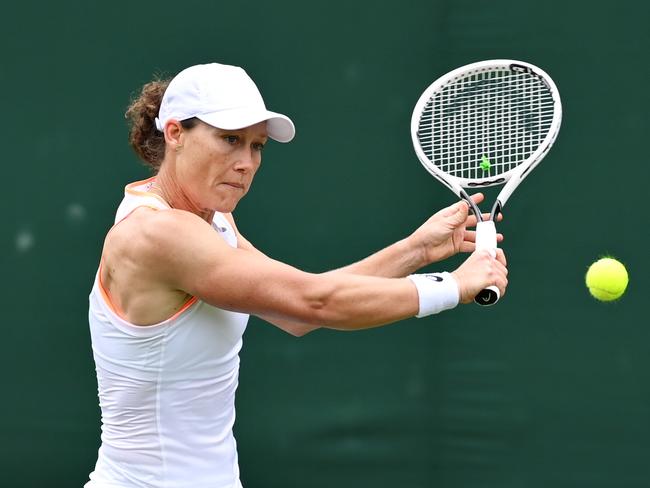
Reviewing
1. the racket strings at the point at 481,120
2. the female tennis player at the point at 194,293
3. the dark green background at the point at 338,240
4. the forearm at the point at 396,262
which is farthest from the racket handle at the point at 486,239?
the dark green background at the point at 338,240

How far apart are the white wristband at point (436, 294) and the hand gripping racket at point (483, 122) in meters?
0.46

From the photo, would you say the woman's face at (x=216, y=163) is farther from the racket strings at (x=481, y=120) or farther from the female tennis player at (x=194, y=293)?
the racket strings at (x=481, y=120)

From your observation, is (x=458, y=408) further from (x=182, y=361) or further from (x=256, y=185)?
(x=182, y=361)

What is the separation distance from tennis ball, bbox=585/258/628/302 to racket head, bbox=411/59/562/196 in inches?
13.9

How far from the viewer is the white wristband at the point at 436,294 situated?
2375 millimetres

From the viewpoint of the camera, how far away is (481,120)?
3119 mm

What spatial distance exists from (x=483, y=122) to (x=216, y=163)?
0.87 meters

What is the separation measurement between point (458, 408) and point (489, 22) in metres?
1.27

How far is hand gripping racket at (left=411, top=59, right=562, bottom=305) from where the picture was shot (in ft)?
9.43

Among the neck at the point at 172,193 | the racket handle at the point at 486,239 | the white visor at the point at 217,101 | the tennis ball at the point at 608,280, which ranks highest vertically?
the white visor at the point at 217,101

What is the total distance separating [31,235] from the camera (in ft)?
13.1

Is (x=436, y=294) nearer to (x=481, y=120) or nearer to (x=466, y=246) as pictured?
(x=466, y=246)

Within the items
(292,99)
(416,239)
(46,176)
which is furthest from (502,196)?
(46,176)

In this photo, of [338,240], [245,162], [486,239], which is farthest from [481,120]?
[338,240]
